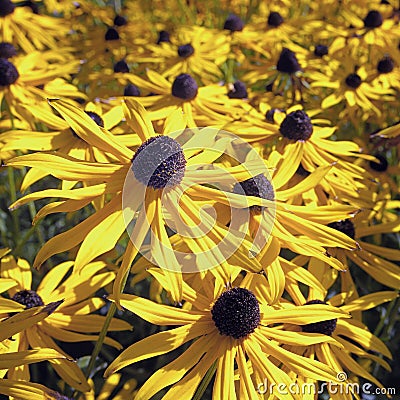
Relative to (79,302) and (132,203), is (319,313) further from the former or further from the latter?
(79,302)

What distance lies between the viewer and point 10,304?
1.05 m

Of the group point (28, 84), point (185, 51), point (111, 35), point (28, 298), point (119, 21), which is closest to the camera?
point (28, 298)

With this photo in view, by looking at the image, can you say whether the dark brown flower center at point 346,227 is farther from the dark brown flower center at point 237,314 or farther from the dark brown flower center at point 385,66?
the dark brown flower center at point 385,66

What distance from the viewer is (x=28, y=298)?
130 cm

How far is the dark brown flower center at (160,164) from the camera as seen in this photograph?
106cm

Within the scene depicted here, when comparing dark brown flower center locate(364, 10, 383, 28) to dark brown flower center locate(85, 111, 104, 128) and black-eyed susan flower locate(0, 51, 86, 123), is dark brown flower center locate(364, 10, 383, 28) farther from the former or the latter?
dark brown flower center locate(85, 111, 104, 128)

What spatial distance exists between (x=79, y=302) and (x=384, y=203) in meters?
0.85

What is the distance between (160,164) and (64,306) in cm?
43

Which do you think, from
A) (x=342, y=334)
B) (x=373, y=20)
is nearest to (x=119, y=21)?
(x=373, y=20)

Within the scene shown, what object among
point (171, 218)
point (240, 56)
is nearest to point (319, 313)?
point (171, 218)

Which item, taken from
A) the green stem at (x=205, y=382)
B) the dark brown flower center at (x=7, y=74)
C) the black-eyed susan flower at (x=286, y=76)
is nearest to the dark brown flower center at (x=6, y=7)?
the dark brown flower center at (x=7, y=74)

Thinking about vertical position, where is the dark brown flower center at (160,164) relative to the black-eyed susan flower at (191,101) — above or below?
above

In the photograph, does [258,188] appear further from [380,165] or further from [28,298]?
[380,165]

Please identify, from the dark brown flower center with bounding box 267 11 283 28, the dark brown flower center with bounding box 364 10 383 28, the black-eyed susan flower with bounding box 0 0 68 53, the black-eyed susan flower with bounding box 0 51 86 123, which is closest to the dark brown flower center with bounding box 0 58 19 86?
the black-eyed susan flower with bounding box 0 51 86 123
